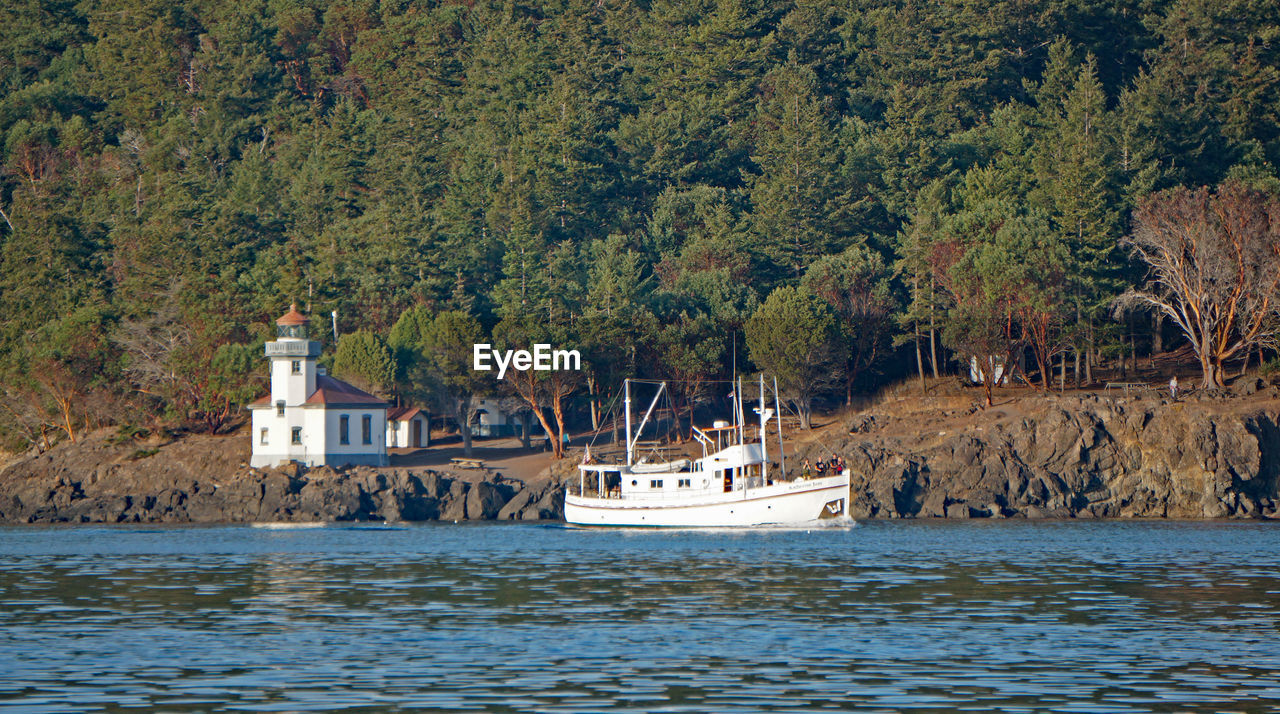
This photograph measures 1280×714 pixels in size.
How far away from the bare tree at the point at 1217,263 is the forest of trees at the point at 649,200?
265 mm

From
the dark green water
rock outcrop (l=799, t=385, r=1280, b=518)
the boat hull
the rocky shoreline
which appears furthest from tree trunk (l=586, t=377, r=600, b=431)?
the dark green water

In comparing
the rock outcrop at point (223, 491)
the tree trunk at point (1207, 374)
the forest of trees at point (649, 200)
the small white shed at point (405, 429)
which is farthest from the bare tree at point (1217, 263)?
the small white shed at point (405, 429)

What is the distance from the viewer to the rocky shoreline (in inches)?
3108

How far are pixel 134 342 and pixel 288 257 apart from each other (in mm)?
13102

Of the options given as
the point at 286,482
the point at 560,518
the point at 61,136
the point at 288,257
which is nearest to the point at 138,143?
the point at 61,136

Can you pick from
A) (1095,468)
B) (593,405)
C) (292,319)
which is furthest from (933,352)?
(292,319)

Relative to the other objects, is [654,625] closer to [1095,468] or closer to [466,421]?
[1095,468]

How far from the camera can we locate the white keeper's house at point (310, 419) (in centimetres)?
8950

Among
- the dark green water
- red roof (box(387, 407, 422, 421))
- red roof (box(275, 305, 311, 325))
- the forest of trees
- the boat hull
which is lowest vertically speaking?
the dark green water

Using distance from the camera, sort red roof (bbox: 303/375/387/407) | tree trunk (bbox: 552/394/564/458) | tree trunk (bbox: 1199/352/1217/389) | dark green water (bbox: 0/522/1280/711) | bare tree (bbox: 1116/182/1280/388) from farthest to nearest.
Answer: tree trunk (bbox: 552/394/564/458)
red roof (bbox: 303/375/387/407)
tree trunk (bbox: 1199/352/1217/389)
bare tree (bbox: 1116/182/1280/388)
dark green water (bbox: 0/522/1280/711)

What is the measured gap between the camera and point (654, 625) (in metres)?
38.1

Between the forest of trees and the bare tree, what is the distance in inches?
10.4

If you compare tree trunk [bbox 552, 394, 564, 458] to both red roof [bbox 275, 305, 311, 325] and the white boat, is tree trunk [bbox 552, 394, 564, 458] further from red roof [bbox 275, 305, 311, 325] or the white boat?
red roof [bbox 275, 305, 311, 325]

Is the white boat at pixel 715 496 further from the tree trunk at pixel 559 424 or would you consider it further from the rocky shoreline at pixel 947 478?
the tree trunk at pixel 559 424
